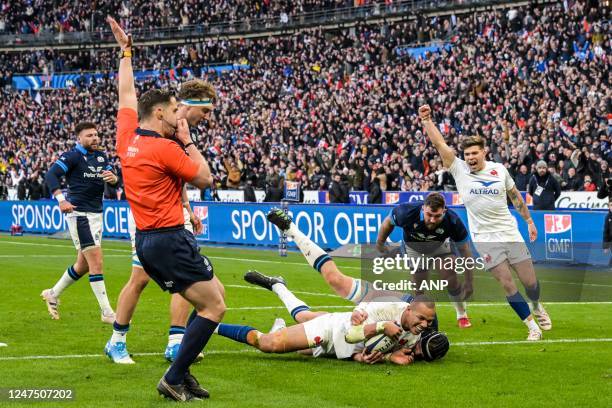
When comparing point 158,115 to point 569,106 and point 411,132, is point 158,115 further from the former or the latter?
point 411,132

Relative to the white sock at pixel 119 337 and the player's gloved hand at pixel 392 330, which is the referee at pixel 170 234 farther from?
the player's gloved hand at pixel 392 330

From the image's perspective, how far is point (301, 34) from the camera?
2179 inches

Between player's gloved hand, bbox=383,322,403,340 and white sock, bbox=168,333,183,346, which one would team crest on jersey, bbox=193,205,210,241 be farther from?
player's gloved hand, bbox=383,322,403,340

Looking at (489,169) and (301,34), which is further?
(301,34)

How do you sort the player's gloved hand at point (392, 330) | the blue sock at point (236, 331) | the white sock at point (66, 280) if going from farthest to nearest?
the white sock at point (66, 280) → the blue sock at point (236, 331) → the player's gloved hand at point (392, 330)

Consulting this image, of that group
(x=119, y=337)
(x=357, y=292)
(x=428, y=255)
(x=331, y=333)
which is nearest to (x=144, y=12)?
(x=428, y=255)

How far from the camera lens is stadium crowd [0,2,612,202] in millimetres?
29719

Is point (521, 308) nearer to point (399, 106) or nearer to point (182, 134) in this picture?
point (182, 134)

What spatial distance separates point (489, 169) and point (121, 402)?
614 cm

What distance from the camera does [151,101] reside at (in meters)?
8.38

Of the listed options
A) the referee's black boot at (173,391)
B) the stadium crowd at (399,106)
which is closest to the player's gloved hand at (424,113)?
the referee's black boot at (173,391)

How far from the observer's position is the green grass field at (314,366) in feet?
27.5

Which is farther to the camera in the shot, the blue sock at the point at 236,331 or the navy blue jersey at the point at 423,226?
the navy blue jersey at the point at 423,226

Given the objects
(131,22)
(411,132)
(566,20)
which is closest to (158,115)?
(411,132)
